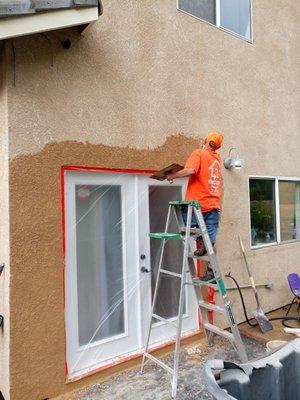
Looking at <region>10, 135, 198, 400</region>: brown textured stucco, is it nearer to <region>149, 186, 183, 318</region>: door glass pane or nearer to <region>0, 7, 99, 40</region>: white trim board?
<region>0, 7, 99, 40</region>: white trim board

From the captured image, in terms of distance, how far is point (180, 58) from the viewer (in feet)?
15.3

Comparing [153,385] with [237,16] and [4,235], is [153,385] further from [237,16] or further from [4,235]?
[237,16]

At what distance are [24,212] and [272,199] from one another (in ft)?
14.9

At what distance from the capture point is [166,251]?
465 cm

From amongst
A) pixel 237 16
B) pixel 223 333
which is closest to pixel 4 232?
pixel 223 333

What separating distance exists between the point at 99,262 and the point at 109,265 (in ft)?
0.46

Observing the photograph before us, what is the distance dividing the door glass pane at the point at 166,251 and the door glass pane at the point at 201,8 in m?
2.53

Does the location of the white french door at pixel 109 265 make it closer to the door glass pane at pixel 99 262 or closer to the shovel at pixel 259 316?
the door glass pane at pixel 99 262

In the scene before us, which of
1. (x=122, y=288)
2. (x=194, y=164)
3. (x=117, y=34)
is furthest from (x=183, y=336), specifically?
(x=117, y=34)

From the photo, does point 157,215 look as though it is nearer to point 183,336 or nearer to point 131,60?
point 183,336

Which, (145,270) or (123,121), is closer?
(123,121)

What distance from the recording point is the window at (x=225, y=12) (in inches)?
198

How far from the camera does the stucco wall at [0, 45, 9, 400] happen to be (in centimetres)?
316

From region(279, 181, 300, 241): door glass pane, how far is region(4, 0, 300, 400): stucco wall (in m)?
0.40
